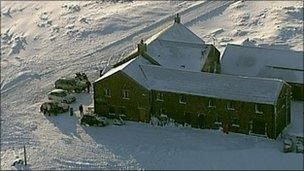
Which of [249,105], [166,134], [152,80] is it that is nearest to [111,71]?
[152,80]

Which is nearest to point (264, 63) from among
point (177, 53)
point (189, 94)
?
point (177, 53)

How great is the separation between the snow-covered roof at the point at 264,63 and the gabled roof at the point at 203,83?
638 cm

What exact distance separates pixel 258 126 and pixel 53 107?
17.9m

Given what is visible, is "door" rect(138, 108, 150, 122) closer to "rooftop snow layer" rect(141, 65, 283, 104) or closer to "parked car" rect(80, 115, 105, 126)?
"rooftop snow layer" rect(141, 65, 283, 104)

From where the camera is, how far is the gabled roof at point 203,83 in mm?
56438

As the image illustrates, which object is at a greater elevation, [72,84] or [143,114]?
[72,84]

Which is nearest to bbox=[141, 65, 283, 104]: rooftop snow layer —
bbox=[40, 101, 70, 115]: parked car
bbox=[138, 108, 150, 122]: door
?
bbox=[138, 108, 150, 122]: door

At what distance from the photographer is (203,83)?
58.2 metres

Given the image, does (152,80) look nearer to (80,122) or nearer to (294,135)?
(80,122)

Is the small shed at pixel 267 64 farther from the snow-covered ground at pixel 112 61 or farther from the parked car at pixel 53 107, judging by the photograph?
the parked car at pixel 53 107

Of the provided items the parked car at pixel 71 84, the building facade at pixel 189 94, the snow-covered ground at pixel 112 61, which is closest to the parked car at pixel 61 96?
the snow-covered ground at pixel 112 61

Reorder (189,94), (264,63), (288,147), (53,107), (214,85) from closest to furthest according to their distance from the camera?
(288,147) → (214,85) → (189,94) → (53,107) → (264,63)

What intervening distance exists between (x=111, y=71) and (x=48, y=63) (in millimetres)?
15393

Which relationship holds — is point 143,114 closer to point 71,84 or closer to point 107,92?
point 107,92
